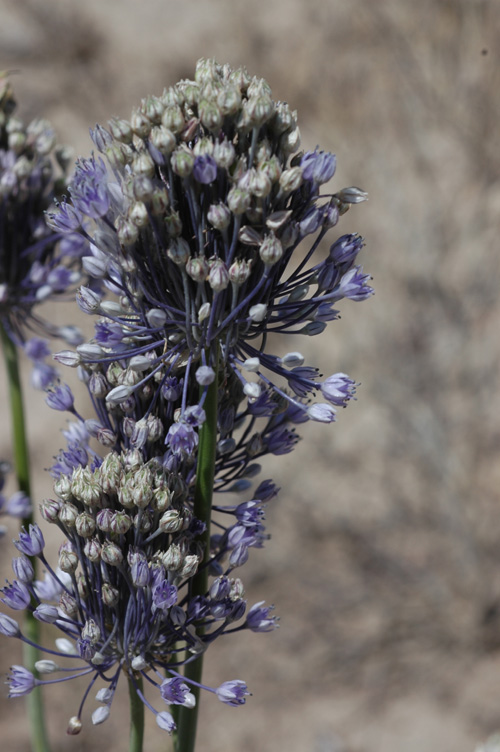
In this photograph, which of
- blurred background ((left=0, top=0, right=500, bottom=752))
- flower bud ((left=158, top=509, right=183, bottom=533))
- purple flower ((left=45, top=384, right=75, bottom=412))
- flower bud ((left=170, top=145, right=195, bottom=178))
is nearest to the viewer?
flower bud ((left=170, top=145, right=195, bottom=178))

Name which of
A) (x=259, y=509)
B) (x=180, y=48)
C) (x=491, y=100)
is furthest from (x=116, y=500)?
(x=180, y=48)

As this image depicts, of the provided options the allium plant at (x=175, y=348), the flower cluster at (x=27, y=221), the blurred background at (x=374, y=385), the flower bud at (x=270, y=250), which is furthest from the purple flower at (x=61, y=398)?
the blurred background at (x=374, y=385)

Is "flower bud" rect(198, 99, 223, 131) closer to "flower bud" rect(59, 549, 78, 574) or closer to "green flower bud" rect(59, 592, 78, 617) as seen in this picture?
"flower bud" rect(59, 549, 78, 574)

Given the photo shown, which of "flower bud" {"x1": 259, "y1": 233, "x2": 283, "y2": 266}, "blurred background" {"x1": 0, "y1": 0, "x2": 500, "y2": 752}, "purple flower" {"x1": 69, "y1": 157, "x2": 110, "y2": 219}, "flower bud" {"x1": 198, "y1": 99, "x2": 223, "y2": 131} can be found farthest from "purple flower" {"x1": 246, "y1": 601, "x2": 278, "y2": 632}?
"blurred background" {"x1": 0, "y1": 0, "x2": 500, "y2": 752}

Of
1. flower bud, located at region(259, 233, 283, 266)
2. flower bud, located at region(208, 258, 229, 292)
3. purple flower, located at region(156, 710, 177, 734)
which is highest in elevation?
flower bud, located at region(259, 233, 283, 266)

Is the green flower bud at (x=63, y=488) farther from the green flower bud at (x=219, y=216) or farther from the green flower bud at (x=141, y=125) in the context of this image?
the green flower bud at (x=141, y=125)

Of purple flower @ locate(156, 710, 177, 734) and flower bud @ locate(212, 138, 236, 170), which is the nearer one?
flower bud @ locate(212, 138, 236, 170)

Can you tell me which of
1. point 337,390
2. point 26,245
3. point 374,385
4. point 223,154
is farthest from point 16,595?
point 374,385

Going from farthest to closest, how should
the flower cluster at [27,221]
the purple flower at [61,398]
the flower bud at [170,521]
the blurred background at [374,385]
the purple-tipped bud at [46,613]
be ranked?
the blurred background at [374,385]
the flower cluster at [27,221]
the purple flower at [61,398]
the purple-tipped bud at [46,613]
the flower bud at [170,521]
